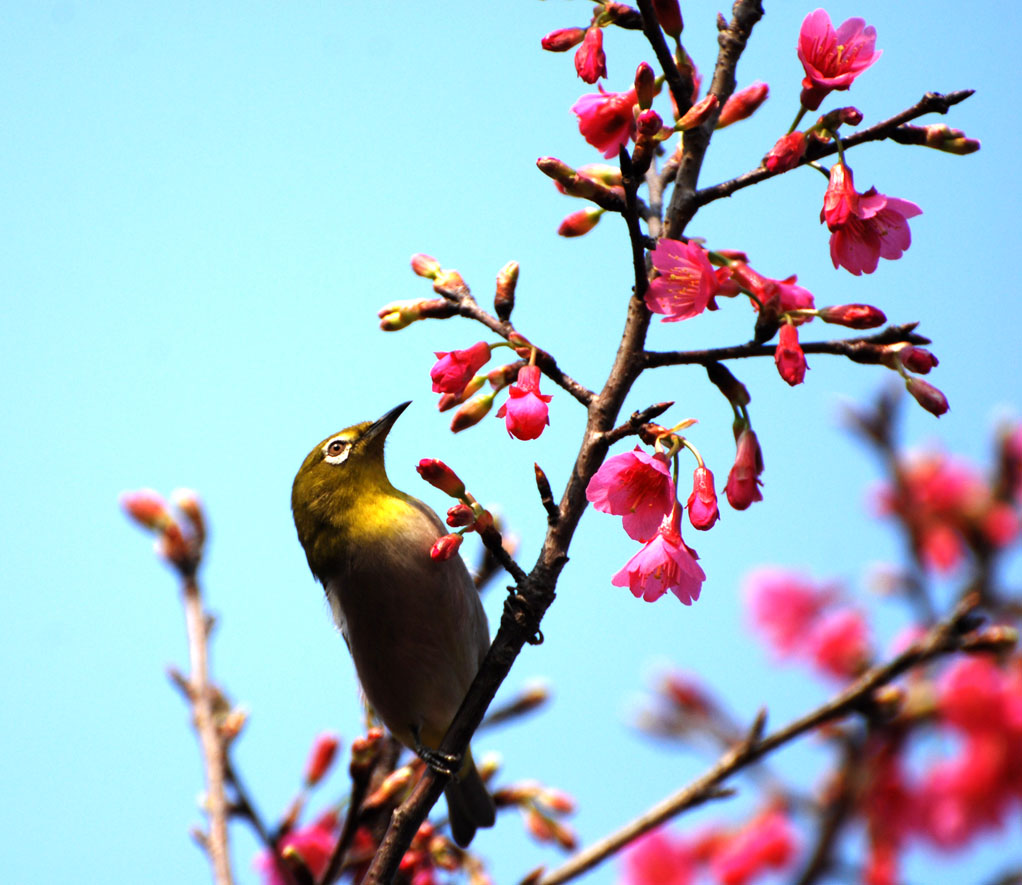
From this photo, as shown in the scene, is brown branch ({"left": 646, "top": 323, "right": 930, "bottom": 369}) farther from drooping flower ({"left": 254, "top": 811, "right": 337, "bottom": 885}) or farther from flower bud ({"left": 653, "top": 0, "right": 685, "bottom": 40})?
drooping flower ({"left": 254, "top": 811, "right": 337, "bottom": 885})

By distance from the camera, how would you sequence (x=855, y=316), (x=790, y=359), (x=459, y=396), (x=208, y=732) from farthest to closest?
(x=208, y=732)
(x=459, y=396)
(x=855, y=316)
(x=790, y=359)

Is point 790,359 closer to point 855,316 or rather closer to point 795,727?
point 855,316

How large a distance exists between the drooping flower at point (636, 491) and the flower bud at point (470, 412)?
1.74 feet

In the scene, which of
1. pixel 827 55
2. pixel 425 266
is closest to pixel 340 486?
pixel 425 266

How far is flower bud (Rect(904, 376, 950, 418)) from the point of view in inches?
103

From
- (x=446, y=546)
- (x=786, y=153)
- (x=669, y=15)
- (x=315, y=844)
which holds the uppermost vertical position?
(x=669, y=15)

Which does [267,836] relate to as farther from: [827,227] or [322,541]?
[827,227]

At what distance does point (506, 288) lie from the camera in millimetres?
2889

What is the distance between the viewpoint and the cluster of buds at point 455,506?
108 inches

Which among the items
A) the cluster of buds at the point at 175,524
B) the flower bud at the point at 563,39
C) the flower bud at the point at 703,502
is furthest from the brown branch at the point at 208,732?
the flower bud at the point at 563,39

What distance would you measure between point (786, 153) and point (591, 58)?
65 centimetres

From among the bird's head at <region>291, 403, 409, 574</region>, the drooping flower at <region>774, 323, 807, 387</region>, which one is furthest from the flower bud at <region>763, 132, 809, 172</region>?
the bird's head at <region>291, 403, 409, 574</region>

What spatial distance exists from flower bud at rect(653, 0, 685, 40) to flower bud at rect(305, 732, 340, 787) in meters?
3.56

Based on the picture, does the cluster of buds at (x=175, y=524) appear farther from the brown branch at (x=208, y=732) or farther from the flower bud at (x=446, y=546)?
the flower bud at (x=446, y=546)
